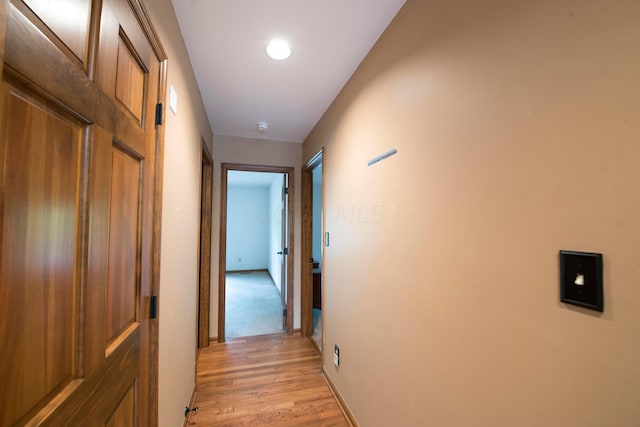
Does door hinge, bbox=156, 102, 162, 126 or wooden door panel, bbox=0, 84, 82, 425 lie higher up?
door hinge, bbox=156, 102, 162, 126

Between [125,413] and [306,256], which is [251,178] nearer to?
[306,256]

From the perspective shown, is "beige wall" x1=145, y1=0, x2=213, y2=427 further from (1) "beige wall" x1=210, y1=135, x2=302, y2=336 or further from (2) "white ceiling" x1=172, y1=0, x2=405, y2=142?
(1) "beige wall" x1=210, y1=135, x2=302, y2=336

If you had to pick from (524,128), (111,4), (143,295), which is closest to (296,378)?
(143,295)

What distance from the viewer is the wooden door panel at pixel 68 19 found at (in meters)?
0.47

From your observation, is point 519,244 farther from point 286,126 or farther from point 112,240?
point 286,126

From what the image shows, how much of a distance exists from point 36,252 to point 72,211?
12 centimetres

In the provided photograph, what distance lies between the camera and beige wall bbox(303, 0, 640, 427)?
53 centimetres

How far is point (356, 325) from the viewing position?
5.54 ft

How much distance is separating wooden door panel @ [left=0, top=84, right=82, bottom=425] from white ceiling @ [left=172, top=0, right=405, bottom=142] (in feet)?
3.75

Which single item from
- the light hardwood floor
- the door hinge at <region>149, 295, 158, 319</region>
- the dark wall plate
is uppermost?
the dark wall plate

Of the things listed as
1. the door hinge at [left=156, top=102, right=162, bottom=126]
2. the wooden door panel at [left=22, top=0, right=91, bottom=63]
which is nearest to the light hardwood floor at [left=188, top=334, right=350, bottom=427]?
the door hinge at [left=156, top=102, right=162, bottom=126]

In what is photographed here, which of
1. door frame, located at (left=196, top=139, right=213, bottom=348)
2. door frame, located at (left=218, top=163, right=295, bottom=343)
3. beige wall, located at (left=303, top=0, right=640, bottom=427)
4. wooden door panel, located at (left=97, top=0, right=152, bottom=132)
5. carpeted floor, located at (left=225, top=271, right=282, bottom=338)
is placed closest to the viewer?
beige wall, located at (left=303, top=0, right=640, bottom=427)

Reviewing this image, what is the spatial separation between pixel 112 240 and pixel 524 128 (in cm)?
127

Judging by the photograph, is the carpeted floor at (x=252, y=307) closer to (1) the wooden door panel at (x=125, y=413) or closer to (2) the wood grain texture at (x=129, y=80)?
(1) the wooden door panel at (x=125, y=413)
